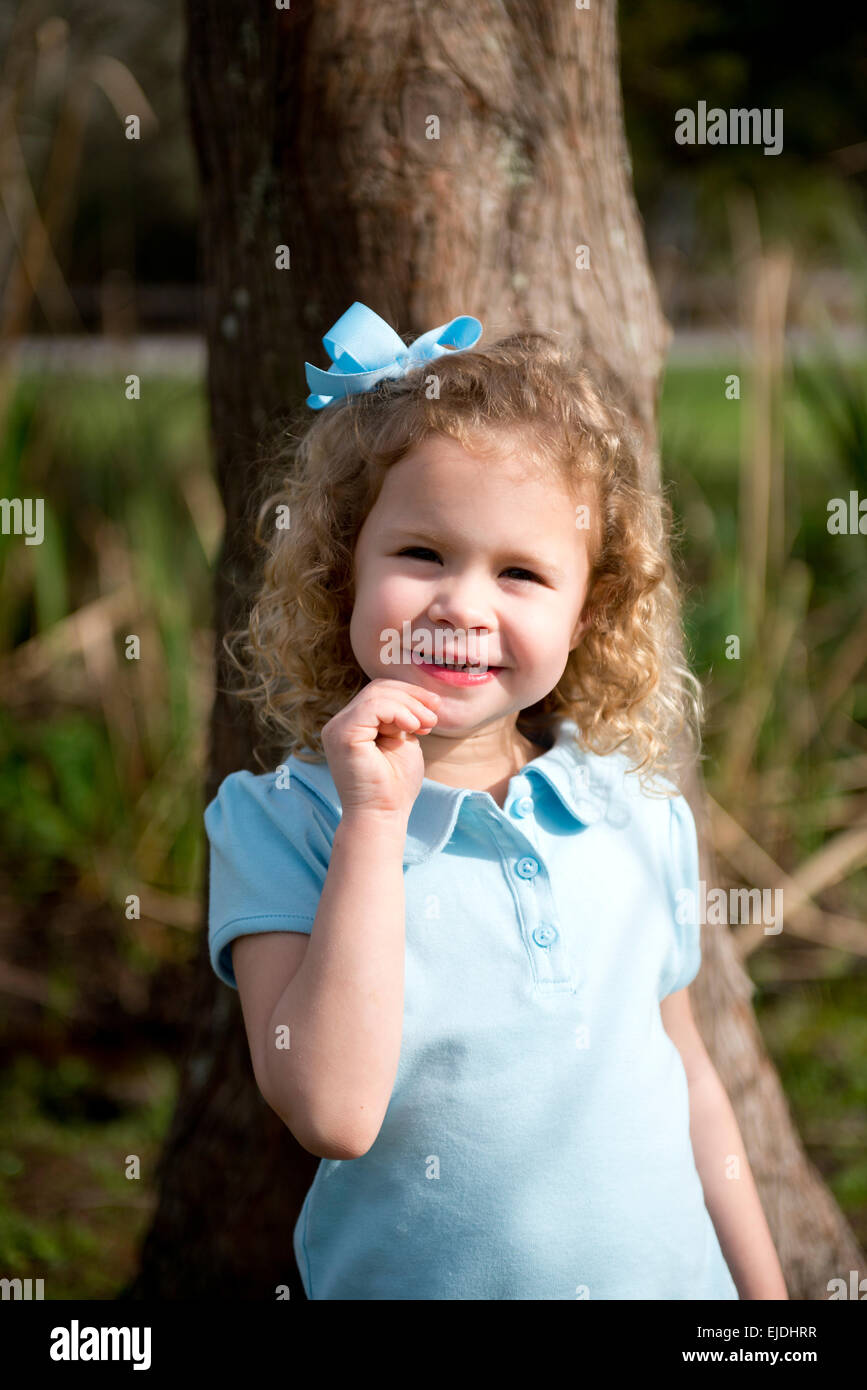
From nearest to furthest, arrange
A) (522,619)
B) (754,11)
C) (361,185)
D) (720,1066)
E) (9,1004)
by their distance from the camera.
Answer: (522,619) → (361,185) → (720,1066) → (9,1004) → (754,11)

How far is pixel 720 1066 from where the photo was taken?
2146 millimetres

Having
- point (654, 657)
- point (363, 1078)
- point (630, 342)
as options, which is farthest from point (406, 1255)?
point (630, 342)

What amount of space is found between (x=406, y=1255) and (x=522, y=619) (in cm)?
72

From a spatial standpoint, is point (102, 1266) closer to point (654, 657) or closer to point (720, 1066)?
point (720, 1066)

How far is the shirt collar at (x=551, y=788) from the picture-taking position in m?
1.42

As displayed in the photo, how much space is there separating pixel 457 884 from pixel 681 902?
339 mm

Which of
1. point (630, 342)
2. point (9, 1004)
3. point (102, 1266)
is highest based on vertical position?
point (630, 342)

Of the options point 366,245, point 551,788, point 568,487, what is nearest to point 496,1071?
point 551,788

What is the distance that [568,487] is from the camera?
145 cm

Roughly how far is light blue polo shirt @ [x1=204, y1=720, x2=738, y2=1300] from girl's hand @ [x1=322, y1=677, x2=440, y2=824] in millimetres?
130

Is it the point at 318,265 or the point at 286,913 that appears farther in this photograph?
the point at 318,265

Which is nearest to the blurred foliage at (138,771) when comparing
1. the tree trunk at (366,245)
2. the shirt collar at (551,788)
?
the tree trunk at (366,245)

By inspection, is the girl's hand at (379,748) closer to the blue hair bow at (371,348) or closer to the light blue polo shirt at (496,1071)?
the light blue polo shirt at (496,1071)

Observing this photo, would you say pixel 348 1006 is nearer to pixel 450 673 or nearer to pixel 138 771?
pixel 450 673
